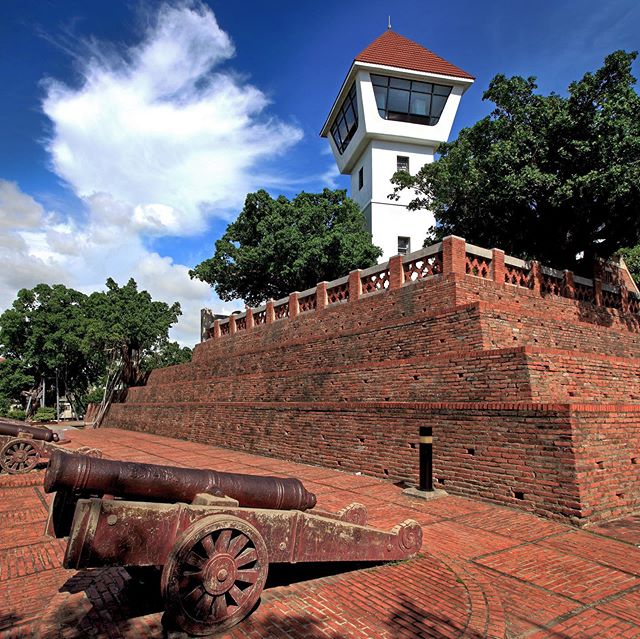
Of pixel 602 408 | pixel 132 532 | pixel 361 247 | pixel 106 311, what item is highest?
pixel 361 247

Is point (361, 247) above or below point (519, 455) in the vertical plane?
above

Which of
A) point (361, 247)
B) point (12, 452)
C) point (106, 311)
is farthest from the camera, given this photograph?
point (106, 311)

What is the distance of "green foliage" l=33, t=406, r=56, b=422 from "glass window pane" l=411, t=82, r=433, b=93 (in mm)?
31979

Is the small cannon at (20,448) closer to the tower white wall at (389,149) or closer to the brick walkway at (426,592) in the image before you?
the brick walkway at (426,592)

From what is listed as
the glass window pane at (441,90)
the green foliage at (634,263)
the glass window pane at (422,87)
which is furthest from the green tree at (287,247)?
the green foliage at (634,263)

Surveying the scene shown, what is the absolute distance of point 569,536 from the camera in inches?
205

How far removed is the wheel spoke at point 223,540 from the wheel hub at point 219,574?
0.05 metres

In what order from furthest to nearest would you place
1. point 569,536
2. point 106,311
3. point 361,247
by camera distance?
point 106,311
point 361,247
point 569,536

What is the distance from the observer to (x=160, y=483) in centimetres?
333

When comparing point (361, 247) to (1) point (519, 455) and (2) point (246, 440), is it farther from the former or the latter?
(1) point (519, 455)

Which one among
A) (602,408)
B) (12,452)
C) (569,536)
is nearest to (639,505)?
(602,408)

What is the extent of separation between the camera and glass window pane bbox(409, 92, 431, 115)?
2962 cm

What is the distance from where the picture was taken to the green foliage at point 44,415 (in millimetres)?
31994

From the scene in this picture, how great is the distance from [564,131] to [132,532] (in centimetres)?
1446
